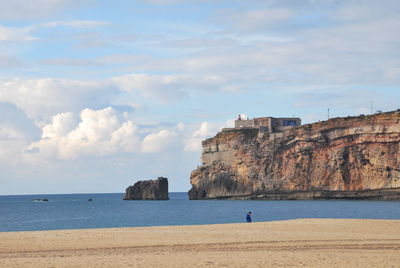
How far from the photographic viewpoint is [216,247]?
33781 mm

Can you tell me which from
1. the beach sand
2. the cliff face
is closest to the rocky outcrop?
the cliff face

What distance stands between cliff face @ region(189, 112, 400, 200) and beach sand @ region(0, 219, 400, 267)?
85988mm

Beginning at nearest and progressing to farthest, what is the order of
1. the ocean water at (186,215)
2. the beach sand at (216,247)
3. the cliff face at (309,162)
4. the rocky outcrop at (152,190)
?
the beach sand at (216,247) < the ocean water at (186,215) < the cliff face at (309,162) < the rocky outcrop at (152,190)

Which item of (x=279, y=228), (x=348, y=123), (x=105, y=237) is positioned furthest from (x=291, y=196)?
(x=105, y=237)

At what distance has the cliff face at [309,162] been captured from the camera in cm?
13188

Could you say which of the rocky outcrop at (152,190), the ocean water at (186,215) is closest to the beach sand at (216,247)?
the ocean water at (186,215)

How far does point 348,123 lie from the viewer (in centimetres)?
13775

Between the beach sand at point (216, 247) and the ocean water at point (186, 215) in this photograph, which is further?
the ocean water at point (186, 215)

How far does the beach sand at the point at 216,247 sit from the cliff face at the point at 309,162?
282ft

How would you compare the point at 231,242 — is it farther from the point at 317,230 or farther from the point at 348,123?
the point at 348,123

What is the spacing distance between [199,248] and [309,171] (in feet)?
371

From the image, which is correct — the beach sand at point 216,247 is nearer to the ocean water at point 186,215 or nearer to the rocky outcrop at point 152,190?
the ocean water at point 186,215

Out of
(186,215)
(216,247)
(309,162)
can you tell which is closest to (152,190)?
(309,162)

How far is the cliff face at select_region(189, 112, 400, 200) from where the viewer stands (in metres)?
132
